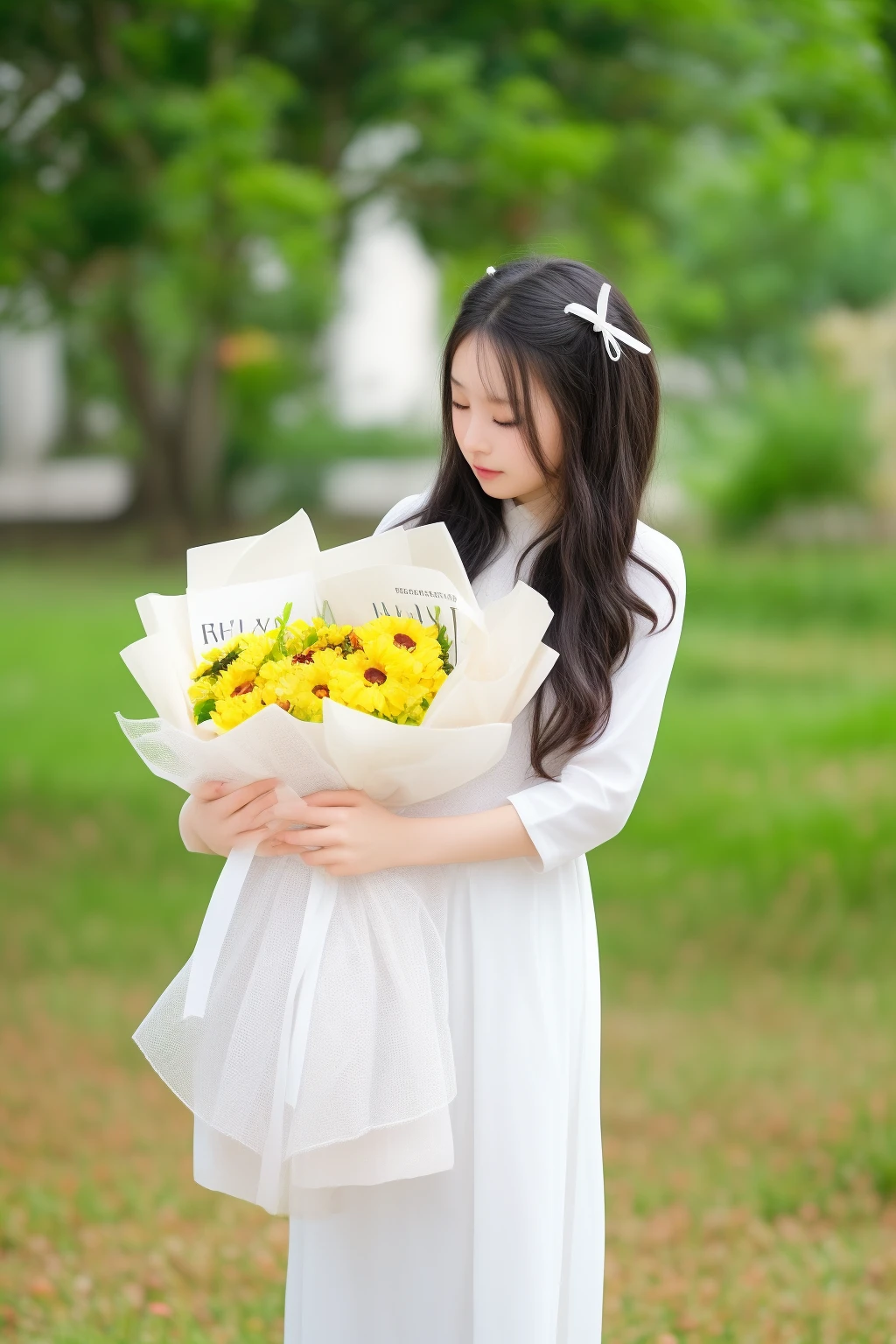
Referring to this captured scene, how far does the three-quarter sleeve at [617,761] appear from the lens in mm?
1807

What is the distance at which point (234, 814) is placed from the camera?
70.7 inches

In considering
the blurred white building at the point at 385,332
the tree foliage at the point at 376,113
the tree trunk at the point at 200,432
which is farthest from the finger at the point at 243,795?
the blurred white building at the point at 385,332

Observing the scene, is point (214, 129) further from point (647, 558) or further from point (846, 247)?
point (846, 247)

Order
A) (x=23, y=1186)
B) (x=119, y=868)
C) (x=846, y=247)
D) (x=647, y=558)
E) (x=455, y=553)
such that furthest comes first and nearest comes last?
(x=846, y=247), (x=119, y=868), (x=23, y=1186), (x=647, y=558), (x=455, y=553)

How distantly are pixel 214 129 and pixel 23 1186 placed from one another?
3394mm

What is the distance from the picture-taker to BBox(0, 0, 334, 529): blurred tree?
5.15 m

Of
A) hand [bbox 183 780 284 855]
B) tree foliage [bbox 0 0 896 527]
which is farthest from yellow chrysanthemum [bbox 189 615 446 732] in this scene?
tree foliage [bbox 0 0 896 527]

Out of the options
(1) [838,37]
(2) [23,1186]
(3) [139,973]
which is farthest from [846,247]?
(2) [23,1186]

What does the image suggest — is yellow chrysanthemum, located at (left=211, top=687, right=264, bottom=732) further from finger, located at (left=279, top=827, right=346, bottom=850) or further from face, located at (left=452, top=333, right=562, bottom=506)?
face, located at (left=452, top=333, right=562, bottom=506)

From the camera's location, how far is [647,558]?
1922 millimetres

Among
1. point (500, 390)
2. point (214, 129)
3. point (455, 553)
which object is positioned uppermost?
point (214, 129)

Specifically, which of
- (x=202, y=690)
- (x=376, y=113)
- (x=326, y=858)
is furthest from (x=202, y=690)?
(x=376, y=113)

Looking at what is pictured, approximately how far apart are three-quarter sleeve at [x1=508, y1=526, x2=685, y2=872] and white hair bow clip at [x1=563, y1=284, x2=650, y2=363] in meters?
0.25

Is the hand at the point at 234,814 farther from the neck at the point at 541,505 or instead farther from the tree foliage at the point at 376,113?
the tree foliage at the point at 376,113
